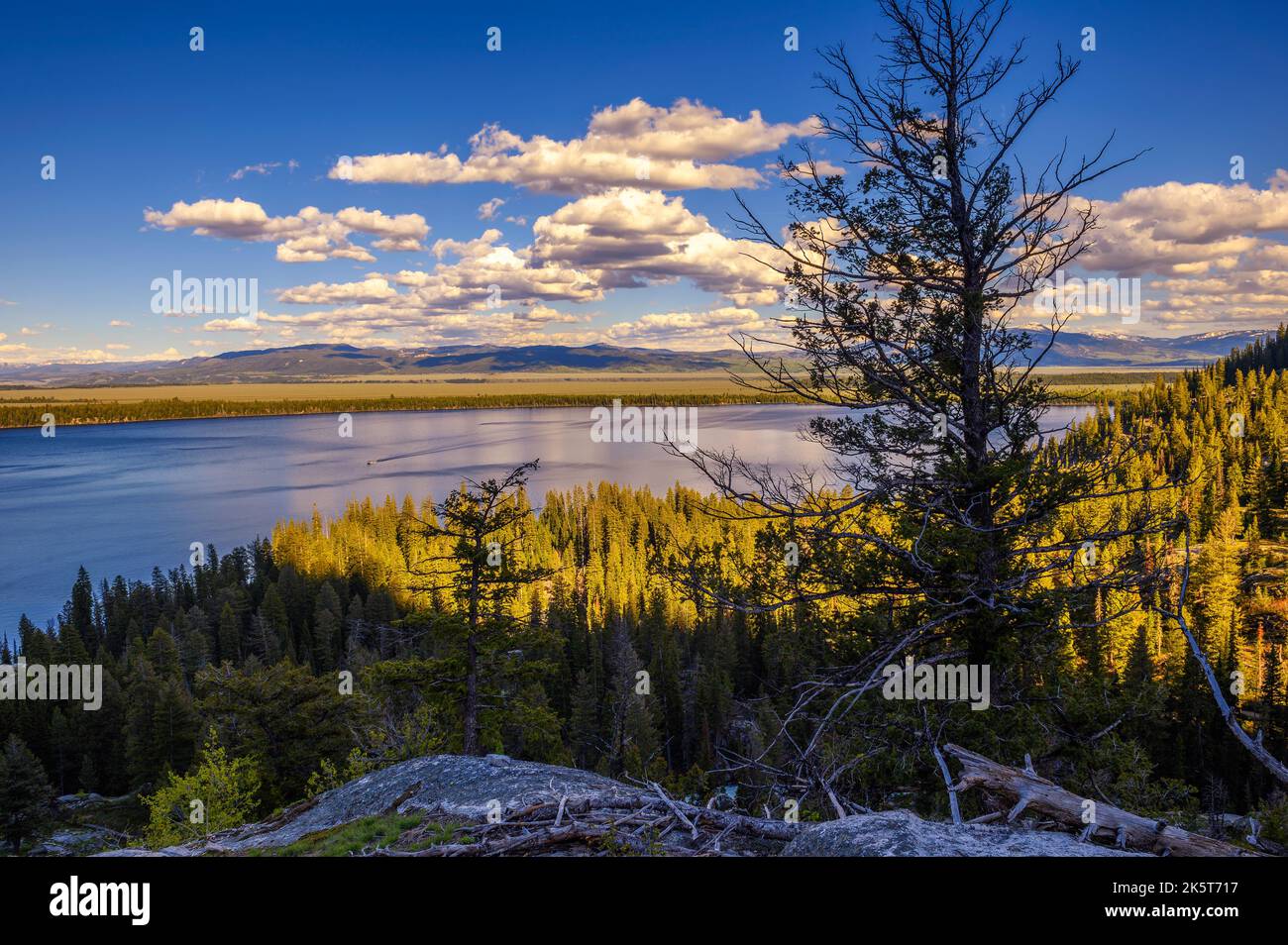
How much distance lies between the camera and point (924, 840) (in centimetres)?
478

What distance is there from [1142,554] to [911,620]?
2786mm

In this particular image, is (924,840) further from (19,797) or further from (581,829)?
(19,797)

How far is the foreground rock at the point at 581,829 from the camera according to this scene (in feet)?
16.0

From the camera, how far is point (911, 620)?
9.46 m

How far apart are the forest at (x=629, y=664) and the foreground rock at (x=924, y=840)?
1.32 m

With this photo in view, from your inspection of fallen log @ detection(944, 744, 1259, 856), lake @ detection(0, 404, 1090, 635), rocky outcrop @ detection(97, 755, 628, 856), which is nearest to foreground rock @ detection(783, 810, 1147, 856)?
fallen log @ detection(944, 744, 1259, 856)

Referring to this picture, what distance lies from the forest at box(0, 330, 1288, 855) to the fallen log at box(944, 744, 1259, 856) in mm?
1328

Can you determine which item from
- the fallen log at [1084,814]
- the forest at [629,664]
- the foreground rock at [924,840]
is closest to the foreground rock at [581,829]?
the foreground rock at [924,840]

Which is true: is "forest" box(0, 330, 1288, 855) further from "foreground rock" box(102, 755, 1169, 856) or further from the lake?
the lake

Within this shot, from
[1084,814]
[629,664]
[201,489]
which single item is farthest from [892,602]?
[201,489]

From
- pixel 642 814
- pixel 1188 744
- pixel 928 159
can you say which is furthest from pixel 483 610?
pixel 1188 744

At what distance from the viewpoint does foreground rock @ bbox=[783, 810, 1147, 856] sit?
4660 mm
